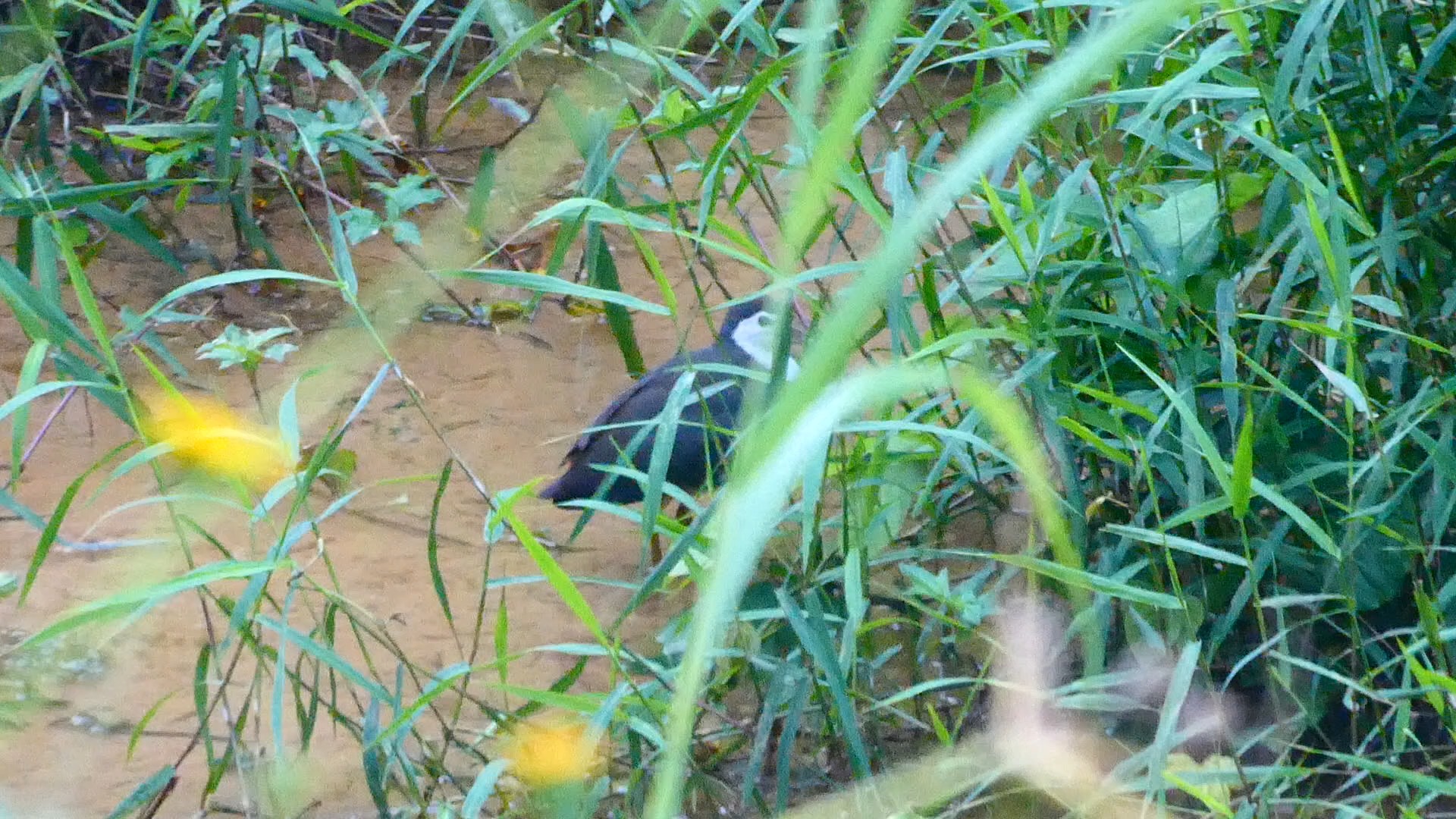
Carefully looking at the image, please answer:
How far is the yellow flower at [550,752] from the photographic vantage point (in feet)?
4.76

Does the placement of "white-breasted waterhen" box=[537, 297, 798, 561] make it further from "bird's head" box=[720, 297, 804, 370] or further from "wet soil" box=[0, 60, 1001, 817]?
"bird's head" box=[720, 297, 804, 370]

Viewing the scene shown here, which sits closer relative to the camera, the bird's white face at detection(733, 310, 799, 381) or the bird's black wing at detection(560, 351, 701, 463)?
the bird's black wing at detection(560, 351, 701, 463)

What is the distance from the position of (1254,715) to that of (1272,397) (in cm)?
43

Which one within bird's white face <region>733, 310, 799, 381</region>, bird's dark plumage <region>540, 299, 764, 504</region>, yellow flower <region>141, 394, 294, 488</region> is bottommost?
bird's white face <region>733, 310, 799, 381</region>

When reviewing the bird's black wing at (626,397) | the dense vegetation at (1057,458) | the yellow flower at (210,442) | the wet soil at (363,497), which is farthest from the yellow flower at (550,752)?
the bird's black wing at (626,397)

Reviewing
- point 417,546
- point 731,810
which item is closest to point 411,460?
point 417,546

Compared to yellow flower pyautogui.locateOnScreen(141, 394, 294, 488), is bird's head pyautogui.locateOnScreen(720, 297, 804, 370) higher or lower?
lower

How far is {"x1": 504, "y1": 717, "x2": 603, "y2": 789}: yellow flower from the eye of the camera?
4.76 feet

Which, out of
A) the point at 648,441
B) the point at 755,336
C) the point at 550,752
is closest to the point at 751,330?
the point at 755,336

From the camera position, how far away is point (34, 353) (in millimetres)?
1476

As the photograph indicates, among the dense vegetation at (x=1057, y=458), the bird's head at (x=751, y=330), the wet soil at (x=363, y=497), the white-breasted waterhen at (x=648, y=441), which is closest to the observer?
the dense vegetation at (x=1057, y=458)

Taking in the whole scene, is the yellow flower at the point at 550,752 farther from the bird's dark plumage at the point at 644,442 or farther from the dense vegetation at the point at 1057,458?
the bird's dark plumage at the point at 644,442

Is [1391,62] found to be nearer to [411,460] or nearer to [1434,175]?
[1434,175]

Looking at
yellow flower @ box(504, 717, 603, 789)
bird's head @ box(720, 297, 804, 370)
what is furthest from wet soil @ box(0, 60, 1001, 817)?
yellow flower @ box(504, 717, 603, 789)
